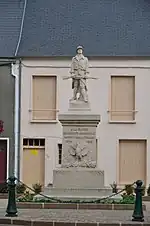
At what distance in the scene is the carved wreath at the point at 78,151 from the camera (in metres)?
22.0

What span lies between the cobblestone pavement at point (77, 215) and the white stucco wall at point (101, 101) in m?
13.0

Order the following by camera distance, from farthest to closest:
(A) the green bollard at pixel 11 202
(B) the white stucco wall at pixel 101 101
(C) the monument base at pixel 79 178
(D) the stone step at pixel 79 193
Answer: (B) the white stucco wall at pixel 101 101 → (C) the monument base at pixel 79 178 → (D) the stone step at pixel 79 193 → (A) the green bollard at pixel 11 202

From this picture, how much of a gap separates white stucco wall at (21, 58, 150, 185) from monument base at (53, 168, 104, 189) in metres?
11.4

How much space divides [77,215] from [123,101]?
50.9ft

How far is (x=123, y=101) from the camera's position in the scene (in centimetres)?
3366

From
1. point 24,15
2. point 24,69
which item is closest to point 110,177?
point 24,69

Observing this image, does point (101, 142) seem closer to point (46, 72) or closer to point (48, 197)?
point (46, 72)

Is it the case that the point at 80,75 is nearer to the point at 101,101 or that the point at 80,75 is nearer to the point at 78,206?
the point at 78,206

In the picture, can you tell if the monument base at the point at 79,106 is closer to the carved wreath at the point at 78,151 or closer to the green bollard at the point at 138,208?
the carved wreath at the point at 78,151

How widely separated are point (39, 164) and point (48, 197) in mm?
12219

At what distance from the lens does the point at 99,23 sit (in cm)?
3544

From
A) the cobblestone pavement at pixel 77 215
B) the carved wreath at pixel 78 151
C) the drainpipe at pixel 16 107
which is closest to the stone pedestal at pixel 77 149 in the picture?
the carved wreath at pixel 78 151

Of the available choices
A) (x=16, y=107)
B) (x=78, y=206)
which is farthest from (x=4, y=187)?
(x=78, y=206)

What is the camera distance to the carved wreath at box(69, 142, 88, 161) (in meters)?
22.0
